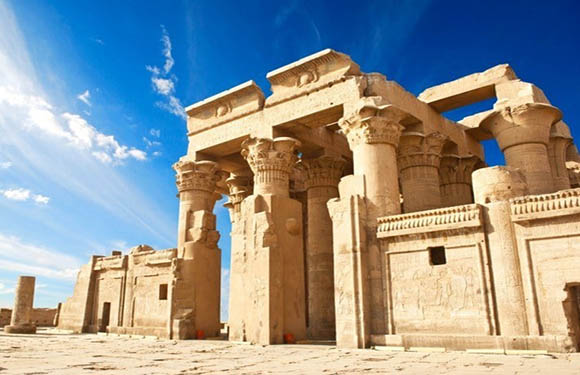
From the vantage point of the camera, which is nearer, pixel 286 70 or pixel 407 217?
pixel 407 217

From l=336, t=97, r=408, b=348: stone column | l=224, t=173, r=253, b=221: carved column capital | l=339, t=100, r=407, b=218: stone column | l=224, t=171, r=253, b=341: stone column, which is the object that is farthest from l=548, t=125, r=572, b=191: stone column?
l=224, t=173, r=253, b=221: carved column capital

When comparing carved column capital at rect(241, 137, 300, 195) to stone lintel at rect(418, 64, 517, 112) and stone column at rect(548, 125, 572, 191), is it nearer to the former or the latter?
stone lintel at rect(418, 64, 517, 112)

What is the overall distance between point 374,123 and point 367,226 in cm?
272

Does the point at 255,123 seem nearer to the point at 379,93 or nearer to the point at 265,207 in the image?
the point at 265,207

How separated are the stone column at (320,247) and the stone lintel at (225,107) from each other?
110 inches

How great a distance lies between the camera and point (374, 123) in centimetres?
1287

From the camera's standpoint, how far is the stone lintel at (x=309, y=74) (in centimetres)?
1433

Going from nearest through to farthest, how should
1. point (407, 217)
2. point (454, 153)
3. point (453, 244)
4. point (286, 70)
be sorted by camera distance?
point (453, 244) → point (407, 217) → point (286, 70) → point (454, 153)

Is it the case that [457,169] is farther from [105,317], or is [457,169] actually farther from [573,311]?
[105,317]

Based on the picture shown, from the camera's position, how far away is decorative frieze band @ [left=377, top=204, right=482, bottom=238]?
1050cm

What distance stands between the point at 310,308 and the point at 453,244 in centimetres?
665

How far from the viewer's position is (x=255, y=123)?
16.1m

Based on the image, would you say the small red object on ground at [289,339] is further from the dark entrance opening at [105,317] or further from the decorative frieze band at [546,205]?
the dark entrance opening at [105,317]

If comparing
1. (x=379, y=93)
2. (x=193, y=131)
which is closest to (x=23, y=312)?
(x=193, y=131)
